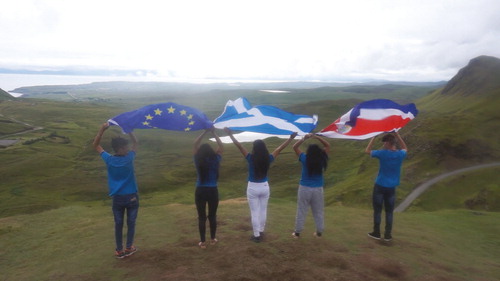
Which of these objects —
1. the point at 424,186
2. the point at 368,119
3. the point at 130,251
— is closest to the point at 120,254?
the point at 130,251

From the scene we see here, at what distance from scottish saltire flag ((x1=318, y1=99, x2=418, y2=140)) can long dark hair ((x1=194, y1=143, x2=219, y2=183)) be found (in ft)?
18.8

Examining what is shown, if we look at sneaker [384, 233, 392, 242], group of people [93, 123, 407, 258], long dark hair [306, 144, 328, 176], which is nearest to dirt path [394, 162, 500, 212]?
sneaker [384, 233, 392, 242]

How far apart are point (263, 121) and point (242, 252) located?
5.74m

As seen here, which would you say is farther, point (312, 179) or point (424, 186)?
point (424, 186)

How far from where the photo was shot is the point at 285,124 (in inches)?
576

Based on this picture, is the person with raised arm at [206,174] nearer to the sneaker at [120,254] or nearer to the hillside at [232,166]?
the sneaker at [120,254]

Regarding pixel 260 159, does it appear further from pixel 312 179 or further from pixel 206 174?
pixel 312 179

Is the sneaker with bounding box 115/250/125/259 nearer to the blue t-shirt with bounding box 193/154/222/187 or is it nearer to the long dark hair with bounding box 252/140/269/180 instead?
the blue t-shirt with bounding box 193/154/222/187

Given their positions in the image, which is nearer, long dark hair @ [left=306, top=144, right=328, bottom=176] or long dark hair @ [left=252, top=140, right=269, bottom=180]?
long dark hair @ [left=252, top=140, right=269, bottom=180]

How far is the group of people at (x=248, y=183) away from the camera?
11.0m

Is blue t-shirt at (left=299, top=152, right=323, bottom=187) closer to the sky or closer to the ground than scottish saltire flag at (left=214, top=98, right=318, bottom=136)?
closer to the ground

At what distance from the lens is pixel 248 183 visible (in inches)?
456

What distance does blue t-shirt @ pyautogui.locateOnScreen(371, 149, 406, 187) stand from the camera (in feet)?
40.1

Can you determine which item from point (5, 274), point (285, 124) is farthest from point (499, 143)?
point (5, 274)
